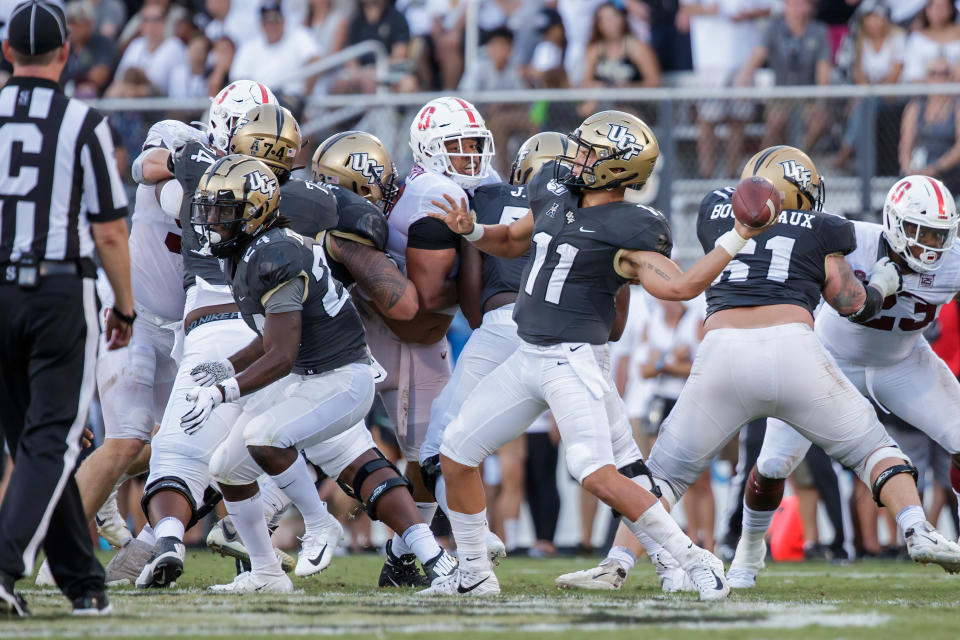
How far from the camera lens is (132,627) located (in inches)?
166

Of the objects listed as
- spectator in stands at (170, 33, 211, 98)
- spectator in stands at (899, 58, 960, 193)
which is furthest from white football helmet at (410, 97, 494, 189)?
spectator in stands at (170, 33, 211, 98)

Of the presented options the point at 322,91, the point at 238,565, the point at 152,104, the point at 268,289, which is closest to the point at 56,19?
the point at 268,289

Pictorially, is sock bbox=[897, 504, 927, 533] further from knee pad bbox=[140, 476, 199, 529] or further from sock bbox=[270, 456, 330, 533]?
knee pad bbox=[140, 476, 199, 529]

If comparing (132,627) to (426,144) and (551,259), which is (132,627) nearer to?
(551,259)

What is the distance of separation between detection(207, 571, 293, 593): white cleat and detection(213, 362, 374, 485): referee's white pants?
43 cm

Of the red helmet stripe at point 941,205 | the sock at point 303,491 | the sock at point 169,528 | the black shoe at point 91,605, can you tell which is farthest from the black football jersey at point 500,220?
the black shoe at point 91,605

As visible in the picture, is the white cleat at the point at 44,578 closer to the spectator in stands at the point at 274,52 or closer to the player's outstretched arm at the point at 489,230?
the player's outstretched arm at the point at 489,230

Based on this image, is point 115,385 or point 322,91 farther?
point 322,91

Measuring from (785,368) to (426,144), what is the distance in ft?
6.82

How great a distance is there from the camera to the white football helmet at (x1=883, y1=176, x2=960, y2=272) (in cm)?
618

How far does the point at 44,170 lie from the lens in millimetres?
4582

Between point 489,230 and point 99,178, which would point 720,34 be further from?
point 99,178

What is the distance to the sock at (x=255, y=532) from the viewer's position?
5.67 meters

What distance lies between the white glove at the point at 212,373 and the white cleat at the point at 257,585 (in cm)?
101
